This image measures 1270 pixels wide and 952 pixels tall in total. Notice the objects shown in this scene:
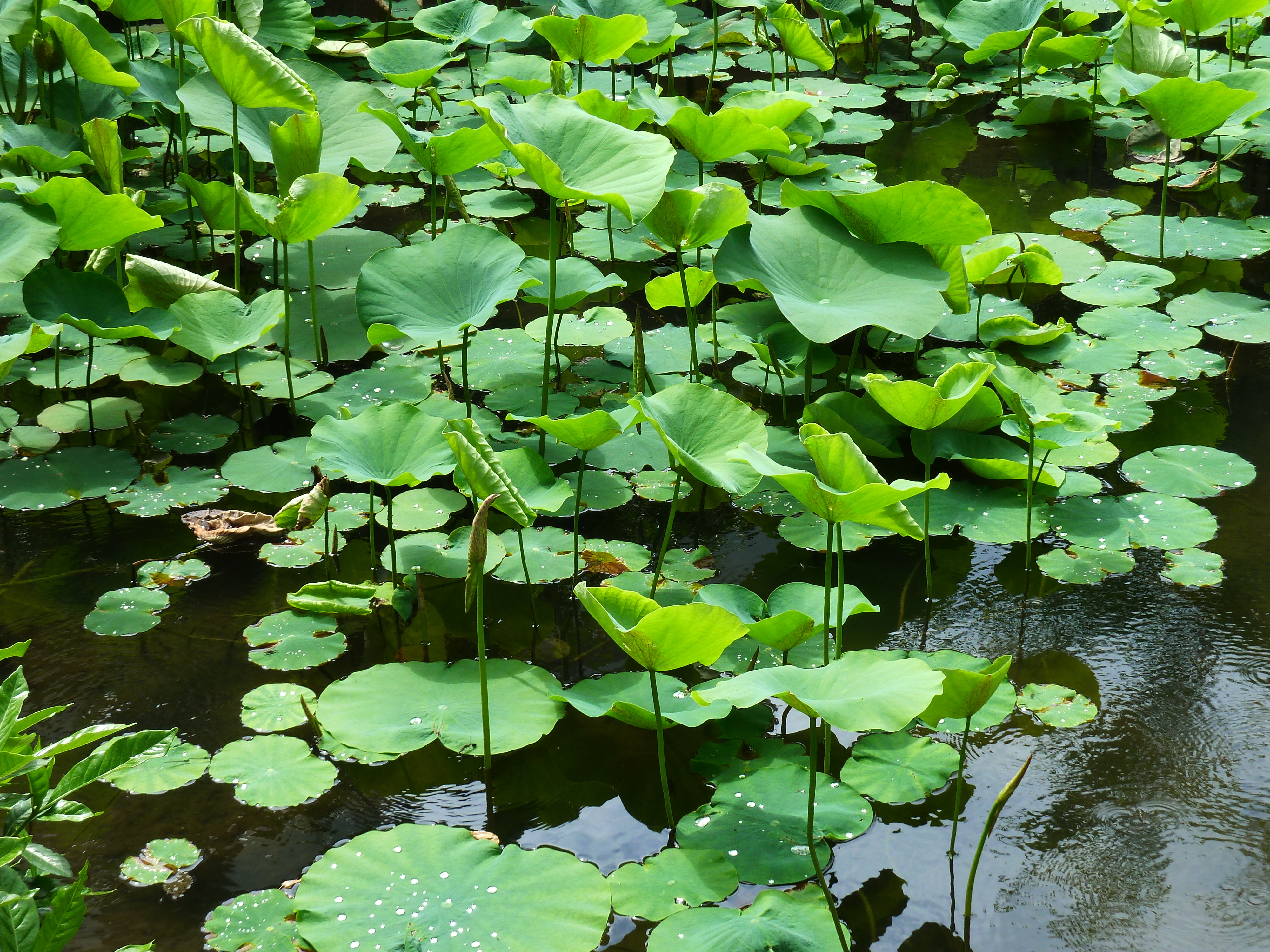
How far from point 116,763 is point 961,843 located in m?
1.25

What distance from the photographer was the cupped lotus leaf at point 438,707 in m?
1.77

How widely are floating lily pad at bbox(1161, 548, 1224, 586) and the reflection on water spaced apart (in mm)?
27

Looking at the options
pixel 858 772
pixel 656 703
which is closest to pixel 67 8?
pixel 656 703

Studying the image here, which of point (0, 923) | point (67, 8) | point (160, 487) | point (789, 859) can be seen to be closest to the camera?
point (0, 923)

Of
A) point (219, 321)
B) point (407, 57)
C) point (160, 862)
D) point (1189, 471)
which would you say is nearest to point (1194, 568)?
point (1189, 471)

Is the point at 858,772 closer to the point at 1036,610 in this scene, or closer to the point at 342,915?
the point at 1036,610

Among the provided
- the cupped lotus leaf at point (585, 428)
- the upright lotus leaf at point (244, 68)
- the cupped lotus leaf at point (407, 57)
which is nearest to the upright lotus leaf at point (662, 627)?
the cupped lotus leaf at point (585, 428)

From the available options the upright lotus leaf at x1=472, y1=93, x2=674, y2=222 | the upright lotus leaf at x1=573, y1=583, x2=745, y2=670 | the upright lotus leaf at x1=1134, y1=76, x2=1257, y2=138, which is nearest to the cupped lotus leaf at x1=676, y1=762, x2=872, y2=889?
the upright lotus leaf at x1=573, y1=583, x2=745, y2=670

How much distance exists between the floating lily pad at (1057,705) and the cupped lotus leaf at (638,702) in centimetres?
57

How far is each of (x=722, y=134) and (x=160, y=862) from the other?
2252 millimetres

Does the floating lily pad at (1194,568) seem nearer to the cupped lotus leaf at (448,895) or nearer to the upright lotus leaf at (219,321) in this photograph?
the cupped lotus leaf at (448,895)

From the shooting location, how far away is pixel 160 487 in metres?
2.52

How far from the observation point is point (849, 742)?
1866 millimetres

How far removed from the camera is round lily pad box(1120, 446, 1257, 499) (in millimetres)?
2459
